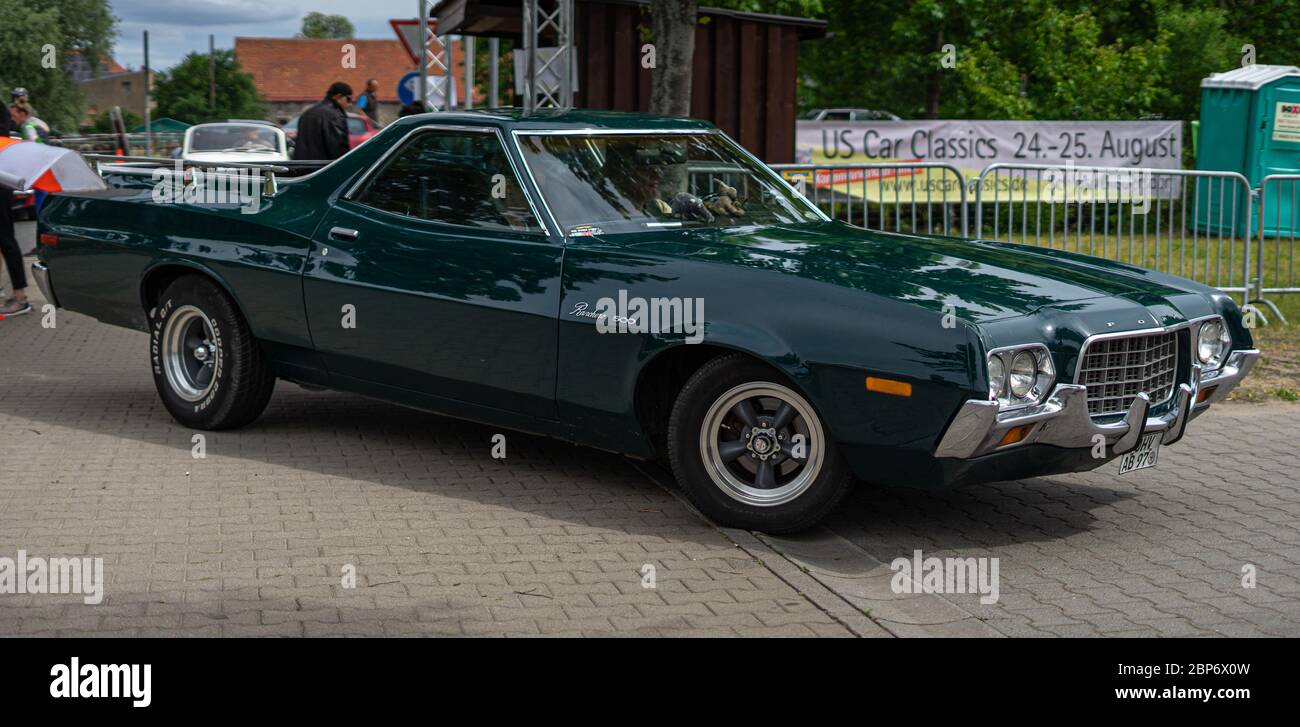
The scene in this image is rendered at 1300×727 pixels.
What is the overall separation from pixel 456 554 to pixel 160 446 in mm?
2497

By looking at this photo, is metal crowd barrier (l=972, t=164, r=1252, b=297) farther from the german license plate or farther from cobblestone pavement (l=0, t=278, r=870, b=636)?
the german license plate

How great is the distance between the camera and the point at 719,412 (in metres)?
5.60

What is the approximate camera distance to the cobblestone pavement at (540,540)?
15.4 feet

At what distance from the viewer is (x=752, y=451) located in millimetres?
5574

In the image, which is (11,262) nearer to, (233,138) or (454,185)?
(454,185)

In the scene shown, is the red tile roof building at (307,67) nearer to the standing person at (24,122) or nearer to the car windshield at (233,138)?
the car windshield at (233,138)

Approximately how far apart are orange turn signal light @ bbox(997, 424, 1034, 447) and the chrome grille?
11.7 inches

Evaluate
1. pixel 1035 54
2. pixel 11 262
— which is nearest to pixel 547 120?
pixel 11 262

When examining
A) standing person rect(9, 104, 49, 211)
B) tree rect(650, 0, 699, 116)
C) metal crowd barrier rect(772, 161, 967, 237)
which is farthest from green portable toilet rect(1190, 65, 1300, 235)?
standing person rect(9, 104, 49, 211)

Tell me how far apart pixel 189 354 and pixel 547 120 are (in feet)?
7.71

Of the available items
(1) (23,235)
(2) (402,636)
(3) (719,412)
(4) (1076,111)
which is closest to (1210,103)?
(4) (1076,111)

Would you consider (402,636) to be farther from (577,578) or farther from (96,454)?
(96,454)

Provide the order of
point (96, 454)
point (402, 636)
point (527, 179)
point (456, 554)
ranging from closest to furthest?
point (402, 636), point (456, 554), point (527, 179), point (96, 454)

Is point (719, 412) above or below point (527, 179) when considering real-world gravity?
below
